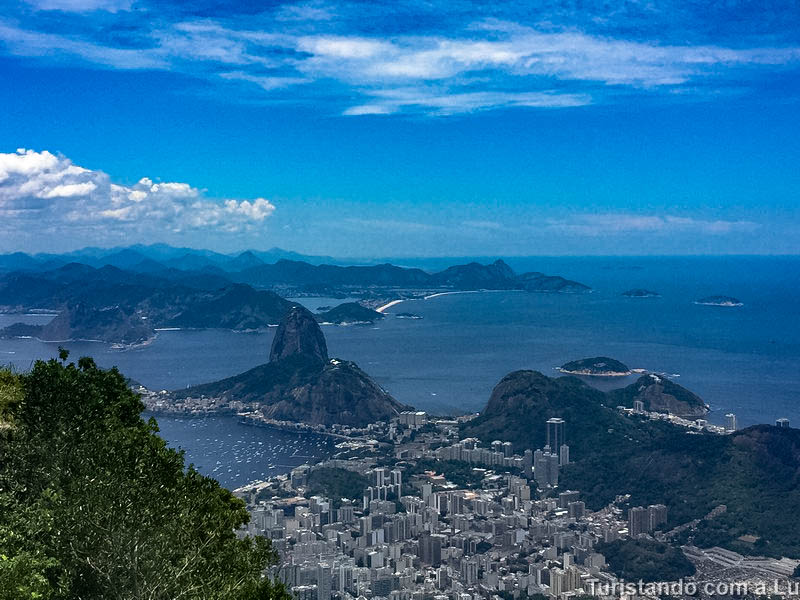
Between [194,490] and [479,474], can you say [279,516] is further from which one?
[194,490]

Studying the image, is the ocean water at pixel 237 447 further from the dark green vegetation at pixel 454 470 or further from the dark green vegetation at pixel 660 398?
the dark green vegetation at pixel 660 398

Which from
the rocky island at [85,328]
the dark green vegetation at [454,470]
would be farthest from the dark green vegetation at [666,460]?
the rocky island at [85,328]

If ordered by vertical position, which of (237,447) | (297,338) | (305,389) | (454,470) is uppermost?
(297,338)

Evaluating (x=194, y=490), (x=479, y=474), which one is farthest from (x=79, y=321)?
(x=194, y=490)

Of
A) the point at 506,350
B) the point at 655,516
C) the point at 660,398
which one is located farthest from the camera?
the point at 506,350

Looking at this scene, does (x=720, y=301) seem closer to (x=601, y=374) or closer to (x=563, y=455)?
(x=601, y=374)

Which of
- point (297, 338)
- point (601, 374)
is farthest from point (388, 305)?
point (297, 338)

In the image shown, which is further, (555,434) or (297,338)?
(297,338)
